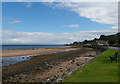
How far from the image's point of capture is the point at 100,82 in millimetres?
7723

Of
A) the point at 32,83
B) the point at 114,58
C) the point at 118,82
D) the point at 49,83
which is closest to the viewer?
the point at 118,82

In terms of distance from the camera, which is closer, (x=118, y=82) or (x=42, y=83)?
(x=118, y=82)

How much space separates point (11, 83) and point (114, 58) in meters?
12.4

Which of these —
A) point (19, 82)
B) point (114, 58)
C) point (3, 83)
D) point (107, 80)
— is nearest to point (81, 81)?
point (107, 80)

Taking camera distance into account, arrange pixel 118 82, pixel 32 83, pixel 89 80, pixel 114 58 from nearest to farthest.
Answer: pixel 118 82
pixel 89 80
pixel 32 83
pixel 114 58

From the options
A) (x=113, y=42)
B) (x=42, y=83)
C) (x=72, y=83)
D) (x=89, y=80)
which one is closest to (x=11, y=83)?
(x=42, y=83)

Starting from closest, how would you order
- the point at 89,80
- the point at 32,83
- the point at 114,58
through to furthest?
1. the point at 89,80
2. the point at 32,83
3. the point at 114,58

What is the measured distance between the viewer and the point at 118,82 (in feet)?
24.9

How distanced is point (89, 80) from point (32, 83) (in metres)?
4.86

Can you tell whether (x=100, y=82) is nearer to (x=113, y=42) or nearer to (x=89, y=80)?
(x=89, y=80)

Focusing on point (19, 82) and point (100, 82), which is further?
point (19, 82)

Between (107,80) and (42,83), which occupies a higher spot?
(107,80)

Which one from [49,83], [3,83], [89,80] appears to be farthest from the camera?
[3,83]

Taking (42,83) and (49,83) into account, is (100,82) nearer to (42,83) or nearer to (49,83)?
(49,83)
